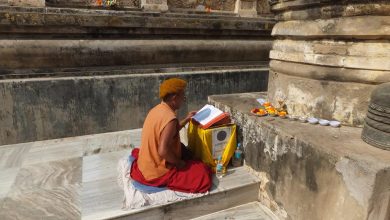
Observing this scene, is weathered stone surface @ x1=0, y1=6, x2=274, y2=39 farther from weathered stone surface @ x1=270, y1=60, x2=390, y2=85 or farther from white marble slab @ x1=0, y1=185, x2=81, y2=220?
white marble slab @ x1=0, y1=185, x2=81, y2=220

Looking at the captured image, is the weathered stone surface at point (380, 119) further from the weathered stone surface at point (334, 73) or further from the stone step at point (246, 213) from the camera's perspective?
the stone step at point (246, 213)

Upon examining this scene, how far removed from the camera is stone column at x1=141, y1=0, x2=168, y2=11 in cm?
890

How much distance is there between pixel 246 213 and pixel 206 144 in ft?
2.81

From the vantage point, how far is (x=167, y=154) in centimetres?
269

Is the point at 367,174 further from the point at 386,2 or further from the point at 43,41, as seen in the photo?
the point at 43,41

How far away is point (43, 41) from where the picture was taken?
4316 mm

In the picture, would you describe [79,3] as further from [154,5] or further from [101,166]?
[101,166]

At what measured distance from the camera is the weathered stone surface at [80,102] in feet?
13.5

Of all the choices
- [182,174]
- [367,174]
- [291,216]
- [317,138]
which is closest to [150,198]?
[182,174]

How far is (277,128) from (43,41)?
3.75 m

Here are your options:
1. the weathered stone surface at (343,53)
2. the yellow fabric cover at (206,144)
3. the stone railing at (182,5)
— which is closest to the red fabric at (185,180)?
the yellow fabric cover at (206,144)

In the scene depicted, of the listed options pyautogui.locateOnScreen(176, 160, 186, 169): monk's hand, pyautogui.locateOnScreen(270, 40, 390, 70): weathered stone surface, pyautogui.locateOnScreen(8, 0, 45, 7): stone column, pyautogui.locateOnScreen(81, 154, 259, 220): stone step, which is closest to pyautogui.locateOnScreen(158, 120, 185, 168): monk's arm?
pyautogui.locateOnScreen(176, 160, 186, 169): monk's hand

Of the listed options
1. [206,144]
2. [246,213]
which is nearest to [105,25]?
[206,144]

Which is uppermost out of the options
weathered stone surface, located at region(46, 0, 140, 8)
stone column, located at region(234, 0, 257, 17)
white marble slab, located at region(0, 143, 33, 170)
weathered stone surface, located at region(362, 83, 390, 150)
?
stone column, located at region(234, 0, 257, 17)
